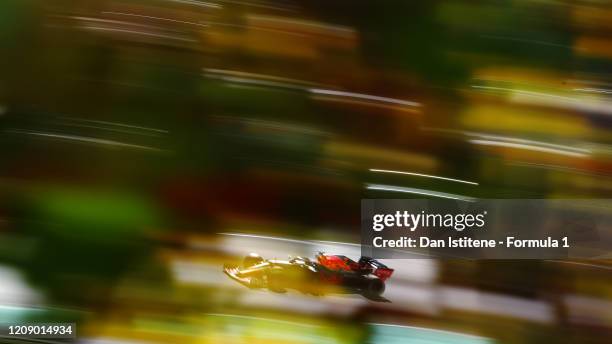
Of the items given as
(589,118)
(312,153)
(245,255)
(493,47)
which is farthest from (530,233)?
→ (245,255)

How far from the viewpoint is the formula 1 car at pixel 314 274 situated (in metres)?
1.56

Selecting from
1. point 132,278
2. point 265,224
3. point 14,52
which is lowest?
point 132,278

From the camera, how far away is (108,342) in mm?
1516

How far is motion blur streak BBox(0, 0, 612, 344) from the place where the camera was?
4.86ft

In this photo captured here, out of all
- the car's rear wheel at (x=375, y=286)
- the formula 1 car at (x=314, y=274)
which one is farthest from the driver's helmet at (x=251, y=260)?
the car's rear wheel at (x=375, y=286)

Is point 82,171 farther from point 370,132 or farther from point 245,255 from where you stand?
point 370,132

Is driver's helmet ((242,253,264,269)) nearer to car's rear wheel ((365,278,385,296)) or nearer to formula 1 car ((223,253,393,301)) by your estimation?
formula 1 car ((223,253,393,301))

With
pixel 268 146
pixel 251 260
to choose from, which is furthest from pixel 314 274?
pixel 268 146

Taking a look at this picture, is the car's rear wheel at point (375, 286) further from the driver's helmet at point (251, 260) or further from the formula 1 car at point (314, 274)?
the driver's helmet at point (251, 260)

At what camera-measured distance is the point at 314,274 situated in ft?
5.15

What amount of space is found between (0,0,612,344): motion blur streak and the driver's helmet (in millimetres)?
14

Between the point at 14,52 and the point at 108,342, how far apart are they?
2.30ft

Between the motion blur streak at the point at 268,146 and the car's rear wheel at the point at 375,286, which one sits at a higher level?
the motion blur streak at the point at 268,146

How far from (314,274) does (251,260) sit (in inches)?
6.2
